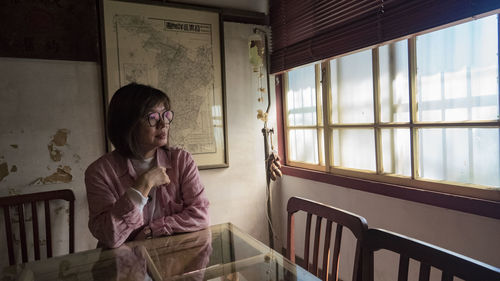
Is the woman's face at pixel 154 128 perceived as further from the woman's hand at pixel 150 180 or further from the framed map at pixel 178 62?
the framed map at pixel 178 62

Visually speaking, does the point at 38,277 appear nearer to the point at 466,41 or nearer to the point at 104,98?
the point at 104,98

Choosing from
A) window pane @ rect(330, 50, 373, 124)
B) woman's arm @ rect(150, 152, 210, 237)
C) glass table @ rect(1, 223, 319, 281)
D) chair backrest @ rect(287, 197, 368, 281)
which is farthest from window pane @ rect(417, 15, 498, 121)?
woman's arm @ rect(150, 152, 210, 237)

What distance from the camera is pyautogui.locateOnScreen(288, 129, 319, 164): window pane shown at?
2.58 m

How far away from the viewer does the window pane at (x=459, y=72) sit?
1435mm

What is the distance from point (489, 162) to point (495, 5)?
68 centimetres

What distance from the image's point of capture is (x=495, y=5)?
4.17 ft

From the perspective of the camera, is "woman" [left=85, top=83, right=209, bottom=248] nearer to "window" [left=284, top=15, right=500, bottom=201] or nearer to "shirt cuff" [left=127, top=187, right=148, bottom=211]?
"shirt cuff" [left=127, top=187, right=148, bottom=211]

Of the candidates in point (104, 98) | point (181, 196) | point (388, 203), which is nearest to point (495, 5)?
point (388, 203)

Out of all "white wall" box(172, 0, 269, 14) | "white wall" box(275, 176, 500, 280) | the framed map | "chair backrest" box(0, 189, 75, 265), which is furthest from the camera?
"white wall" box(172, 0, 269, 14)

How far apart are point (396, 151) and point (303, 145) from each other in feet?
3.01

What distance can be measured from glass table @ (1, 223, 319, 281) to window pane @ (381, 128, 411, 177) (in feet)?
3.37

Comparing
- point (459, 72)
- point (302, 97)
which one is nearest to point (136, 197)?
point (459, 72)

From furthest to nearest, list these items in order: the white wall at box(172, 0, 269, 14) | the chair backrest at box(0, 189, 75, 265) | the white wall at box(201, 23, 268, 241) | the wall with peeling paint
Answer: the white wall at box(201, 23, 268, 241)
the white wall at box(172, 0, 269, 14)
the wall with peeling paint
the chair backrest at box(0, 189, 75, 265)

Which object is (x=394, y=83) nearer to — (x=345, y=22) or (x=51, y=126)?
(x=345, y=22)
